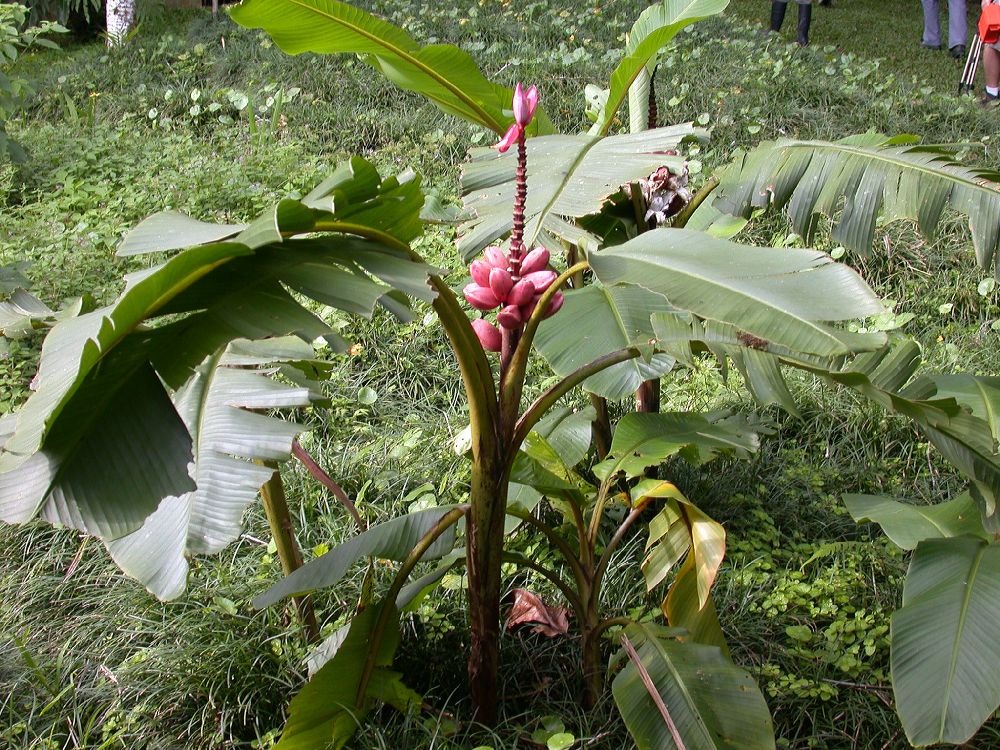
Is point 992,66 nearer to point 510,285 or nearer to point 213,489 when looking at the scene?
point 510,285

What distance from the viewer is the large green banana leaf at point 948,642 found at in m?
1.87

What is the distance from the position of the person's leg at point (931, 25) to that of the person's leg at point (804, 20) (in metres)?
1.91

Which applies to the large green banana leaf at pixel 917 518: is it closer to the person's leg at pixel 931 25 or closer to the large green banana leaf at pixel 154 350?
the large green banana leaf at pixel 154 350

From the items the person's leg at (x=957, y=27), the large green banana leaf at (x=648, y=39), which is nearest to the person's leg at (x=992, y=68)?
the person's leg at (x=957, y=27)

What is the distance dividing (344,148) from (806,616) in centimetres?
440

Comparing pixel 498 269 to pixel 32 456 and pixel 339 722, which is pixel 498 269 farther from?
→ pixel 339 722

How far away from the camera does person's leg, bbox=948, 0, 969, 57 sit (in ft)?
32.0

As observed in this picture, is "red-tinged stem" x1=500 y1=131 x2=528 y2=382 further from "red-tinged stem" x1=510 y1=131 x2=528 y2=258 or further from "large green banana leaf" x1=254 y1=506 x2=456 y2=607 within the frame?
"large green banana leaf" x1=254 y1=506 x2=456 y2=607

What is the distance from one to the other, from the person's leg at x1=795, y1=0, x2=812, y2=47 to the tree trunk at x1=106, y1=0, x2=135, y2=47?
628 centimetres

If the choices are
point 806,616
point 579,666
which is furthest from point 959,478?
point 579,666

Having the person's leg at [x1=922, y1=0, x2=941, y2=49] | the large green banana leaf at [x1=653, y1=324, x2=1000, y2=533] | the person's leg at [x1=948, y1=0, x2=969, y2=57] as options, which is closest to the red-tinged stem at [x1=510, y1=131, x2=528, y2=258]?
the large green banana leaf at [x1=653, y1=324, x2=1000, y2=533]

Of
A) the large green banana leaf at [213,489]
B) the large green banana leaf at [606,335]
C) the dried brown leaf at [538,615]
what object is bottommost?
the dried brown leaf at [538,615]

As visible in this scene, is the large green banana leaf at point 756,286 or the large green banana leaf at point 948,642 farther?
the large green banana leaf at point 948,642

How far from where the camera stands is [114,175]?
573cm
